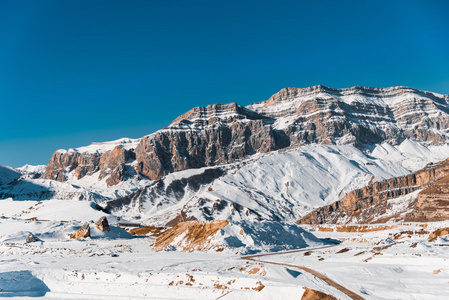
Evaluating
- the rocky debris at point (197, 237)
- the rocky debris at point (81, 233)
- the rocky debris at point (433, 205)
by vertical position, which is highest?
the rocky debris at point (81, 233)

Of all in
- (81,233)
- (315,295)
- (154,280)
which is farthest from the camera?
(81,233)

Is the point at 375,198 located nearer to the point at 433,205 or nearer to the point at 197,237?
the point at 433,205

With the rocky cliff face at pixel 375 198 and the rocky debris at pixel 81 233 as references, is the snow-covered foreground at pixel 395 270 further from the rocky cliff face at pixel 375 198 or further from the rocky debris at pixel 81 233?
the rocky cliff face at pixel 375 198

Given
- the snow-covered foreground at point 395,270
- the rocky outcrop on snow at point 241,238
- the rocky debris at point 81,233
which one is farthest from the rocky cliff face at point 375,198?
the rocky debris at point 81,233

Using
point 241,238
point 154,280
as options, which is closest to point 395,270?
point 154,280

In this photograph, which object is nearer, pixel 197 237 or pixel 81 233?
pixel 197 237

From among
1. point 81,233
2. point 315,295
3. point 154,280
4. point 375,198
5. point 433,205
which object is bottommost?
point 433,205

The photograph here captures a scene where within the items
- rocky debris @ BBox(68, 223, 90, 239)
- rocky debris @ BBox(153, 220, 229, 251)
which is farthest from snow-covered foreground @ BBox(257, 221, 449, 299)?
rocky debris @ BBox(68, 223, 90, 239)

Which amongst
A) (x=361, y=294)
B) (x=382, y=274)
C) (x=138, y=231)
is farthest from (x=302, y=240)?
(x=138, y=231)

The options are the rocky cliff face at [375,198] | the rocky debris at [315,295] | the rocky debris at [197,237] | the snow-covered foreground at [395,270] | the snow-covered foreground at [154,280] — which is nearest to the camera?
the rocky debris at [315,295]

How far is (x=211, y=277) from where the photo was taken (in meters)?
30.9

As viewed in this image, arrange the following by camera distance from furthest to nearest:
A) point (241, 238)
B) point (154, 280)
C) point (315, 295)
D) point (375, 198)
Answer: point (375, 198) < point (241, 238) < point (154, 280) < point (315, 295)

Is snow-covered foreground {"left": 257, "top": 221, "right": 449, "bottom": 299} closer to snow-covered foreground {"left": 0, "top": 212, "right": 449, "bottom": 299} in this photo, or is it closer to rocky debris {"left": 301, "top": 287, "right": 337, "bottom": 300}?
snow-covered foreground {"left": 0, "top": 212, "right": 449, "bottom": 299}

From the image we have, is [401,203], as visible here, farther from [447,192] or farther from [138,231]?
[138,231]
